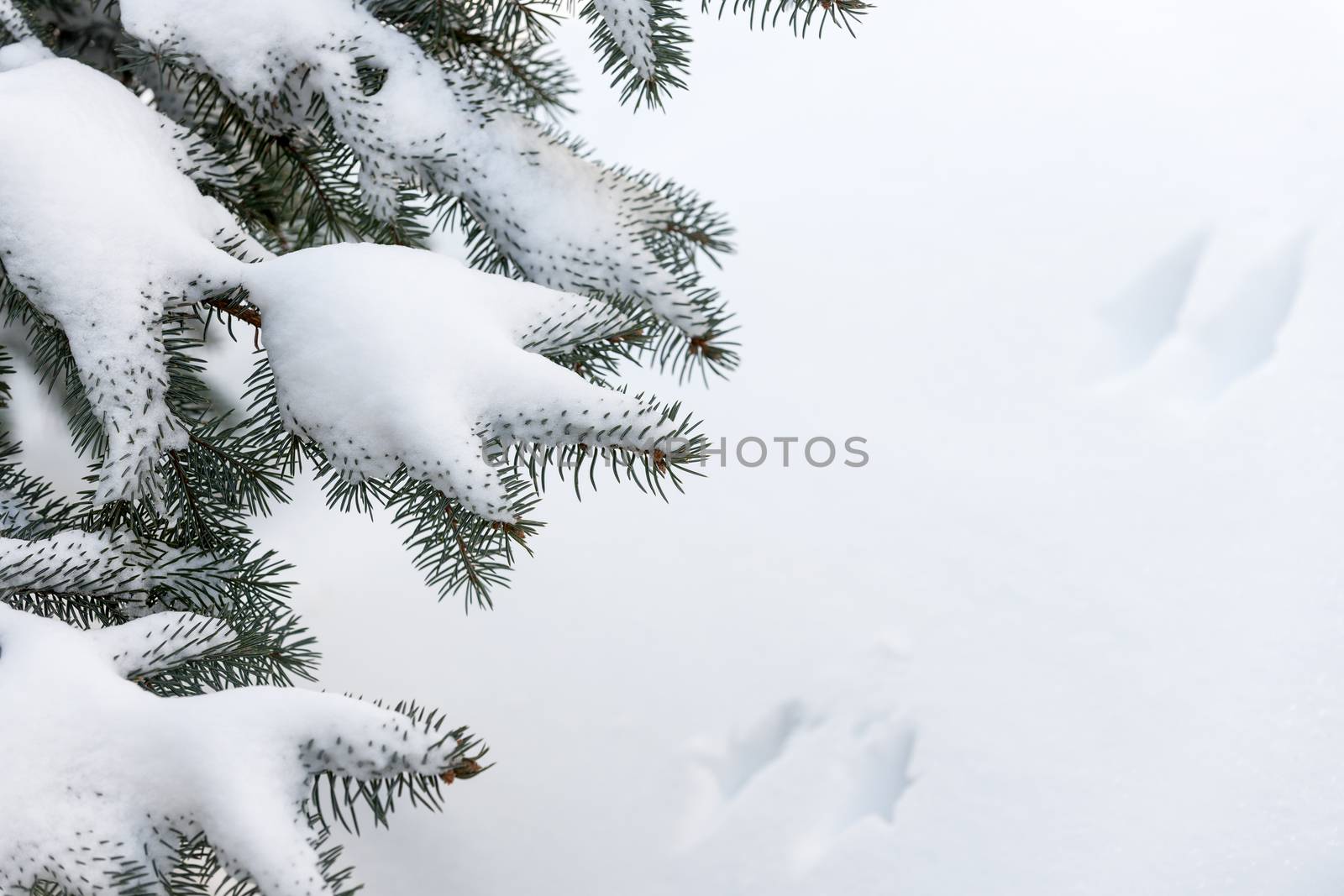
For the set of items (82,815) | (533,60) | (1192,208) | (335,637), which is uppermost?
(1192,208)

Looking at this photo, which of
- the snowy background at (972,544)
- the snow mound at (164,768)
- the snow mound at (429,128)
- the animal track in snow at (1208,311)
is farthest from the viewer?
the animal track in snow at (1208,311)

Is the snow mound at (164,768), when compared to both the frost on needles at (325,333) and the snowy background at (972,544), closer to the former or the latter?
the frost on needles at (325,333)

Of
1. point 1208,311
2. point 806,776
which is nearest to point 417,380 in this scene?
point 806,776

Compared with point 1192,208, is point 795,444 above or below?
below

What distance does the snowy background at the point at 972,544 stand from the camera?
3.90 feet

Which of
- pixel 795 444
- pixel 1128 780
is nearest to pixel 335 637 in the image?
pixel 795 444

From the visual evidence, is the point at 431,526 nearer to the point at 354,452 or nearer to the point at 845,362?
the point at 354,452

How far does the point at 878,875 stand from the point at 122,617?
857mm

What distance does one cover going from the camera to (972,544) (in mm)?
1447

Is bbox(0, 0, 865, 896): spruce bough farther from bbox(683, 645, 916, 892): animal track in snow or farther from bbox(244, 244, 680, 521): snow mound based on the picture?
bbox(683, 645, 916, 892): animal track in snow

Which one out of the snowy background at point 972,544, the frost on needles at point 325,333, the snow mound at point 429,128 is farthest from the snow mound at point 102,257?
the snowy background at point 972,544

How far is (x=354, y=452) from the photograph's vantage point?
24.3 inches

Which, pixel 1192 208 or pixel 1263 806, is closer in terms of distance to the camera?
pixel 1263 806

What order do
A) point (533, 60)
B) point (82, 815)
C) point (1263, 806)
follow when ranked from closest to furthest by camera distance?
1. point (82, 815)
2. point (533, 60)
3. point (1263, 806)
